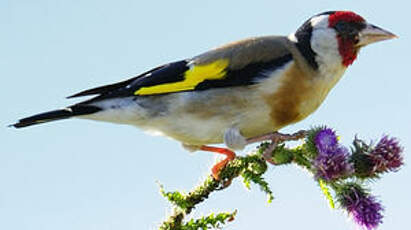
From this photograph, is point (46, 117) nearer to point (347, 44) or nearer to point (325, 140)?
point (325, 140)

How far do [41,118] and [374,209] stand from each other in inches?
106

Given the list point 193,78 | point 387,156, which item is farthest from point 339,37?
point 387,156

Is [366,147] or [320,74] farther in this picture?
[320,74]

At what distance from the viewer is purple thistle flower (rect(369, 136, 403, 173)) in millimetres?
3377

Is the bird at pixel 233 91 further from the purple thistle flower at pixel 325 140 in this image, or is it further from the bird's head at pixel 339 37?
the purple thistle flower at pixel 325 140

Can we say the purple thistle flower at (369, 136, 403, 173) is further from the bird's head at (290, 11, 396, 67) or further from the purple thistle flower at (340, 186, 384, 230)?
the bird's head at (290, 11, 396, 67)

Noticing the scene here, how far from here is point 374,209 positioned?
3230 mm

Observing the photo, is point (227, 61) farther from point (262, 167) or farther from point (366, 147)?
point (366, 147)

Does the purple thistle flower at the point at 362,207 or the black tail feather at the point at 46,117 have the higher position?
the black tail feather at the point at 46,117

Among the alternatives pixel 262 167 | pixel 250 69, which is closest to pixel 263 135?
pixel 250 69

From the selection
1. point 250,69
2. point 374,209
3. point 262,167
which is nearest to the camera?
point 374,209

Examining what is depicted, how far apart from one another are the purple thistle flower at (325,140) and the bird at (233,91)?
3.62ft

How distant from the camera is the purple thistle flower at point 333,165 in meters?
3.20

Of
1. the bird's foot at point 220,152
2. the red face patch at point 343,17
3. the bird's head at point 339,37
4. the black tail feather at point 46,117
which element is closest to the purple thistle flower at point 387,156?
the bird's foot at point 220,152
